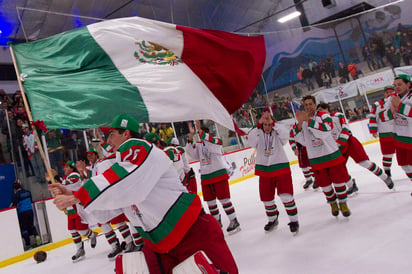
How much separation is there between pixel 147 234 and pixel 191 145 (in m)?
4.11

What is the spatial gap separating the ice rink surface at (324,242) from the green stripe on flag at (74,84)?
Result: 219 cm

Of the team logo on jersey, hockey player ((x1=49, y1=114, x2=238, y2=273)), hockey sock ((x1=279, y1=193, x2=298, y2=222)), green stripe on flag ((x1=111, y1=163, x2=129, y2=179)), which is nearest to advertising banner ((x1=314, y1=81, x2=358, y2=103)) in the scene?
hockey sock ((x1=279, y1=193, x2=298, y2=222))

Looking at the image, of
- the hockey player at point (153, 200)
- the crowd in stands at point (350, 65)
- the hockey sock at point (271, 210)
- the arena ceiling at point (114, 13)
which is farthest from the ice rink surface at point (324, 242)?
the crowd in stands at point (350, 65)

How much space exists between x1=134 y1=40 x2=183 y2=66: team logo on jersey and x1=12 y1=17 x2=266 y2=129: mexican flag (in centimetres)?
1

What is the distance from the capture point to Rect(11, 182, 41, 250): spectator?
24.8 ft

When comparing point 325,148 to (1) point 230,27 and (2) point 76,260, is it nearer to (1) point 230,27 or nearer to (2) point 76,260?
(2) point 76,260

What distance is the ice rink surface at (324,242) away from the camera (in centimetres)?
326

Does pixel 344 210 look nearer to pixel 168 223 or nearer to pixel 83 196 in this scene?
pixel 168 223

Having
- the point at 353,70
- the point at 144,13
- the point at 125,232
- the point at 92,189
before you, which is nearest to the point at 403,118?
the point at 92,189

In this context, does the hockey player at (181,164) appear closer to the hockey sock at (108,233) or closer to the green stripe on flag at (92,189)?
the hockey sock at (108,233)

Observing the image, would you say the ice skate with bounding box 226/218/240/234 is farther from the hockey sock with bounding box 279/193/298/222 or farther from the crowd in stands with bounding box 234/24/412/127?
the crowd in stands with bounding box 234/24/412/127

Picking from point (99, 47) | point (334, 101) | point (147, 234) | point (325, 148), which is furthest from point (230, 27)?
point (147, 234)

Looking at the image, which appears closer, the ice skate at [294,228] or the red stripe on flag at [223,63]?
the red stripe on flag at [223,63]

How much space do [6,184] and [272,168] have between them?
7.69 meters
